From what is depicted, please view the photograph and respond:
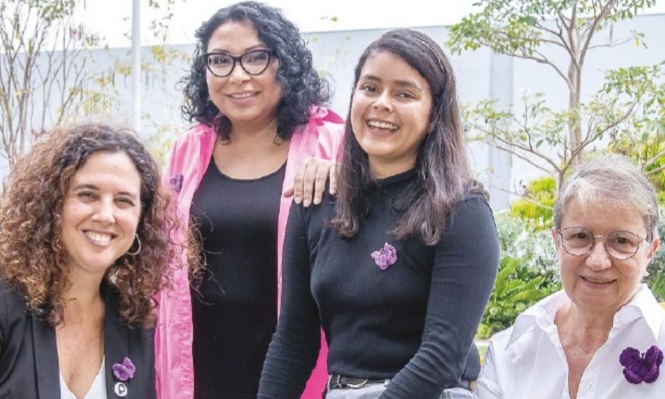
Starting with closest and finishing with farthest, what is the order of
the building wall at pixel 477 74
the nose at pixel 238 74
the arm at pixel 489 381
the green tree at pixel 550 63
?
the arm at pixel 489 381 → the nose at pixel 238 74 → the green tree at pixel 550 63 → the building wall at pixel 477 74

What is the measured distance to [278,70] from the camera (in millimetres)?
3406

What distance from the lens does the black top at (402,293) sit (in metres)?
2.37

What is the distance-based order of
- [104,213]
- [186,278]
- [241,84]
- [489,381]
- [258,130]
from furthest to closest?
[258,130] < [241,84] < [186,278] < [104,213] < [489,381]

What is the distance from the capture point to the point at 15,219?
9.13ft

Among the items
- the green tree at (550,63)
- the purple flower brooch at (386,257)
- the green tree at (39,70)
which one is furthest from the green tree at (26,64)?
the purple flower brooch at (386,257)

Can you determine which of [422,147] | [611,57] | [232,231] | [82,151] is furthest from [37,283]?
[611,57]

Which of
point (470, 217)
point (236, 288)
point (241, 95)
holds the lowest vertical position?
point (236, 288)

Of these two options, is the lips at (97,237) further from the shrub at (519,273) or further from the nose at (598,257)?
the shrub at (519,273)

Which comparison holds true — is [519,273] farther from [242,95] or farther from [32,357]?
[32,357]

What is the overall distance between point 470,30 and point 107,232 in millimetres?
5075

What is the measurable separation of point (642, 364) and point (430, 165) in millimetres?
761

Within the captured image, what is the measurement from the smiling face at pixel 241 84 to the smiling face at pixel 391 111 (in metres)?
0.81

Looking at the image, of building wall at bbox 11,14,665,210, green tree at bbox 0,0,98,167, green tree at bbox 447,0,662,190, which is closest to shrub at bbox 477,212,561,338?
green tree at bbox 447,0,662,190

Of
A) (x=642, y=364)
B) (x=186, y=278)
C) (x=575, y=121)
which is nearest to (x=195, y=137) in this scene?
(x=186, y=278)
